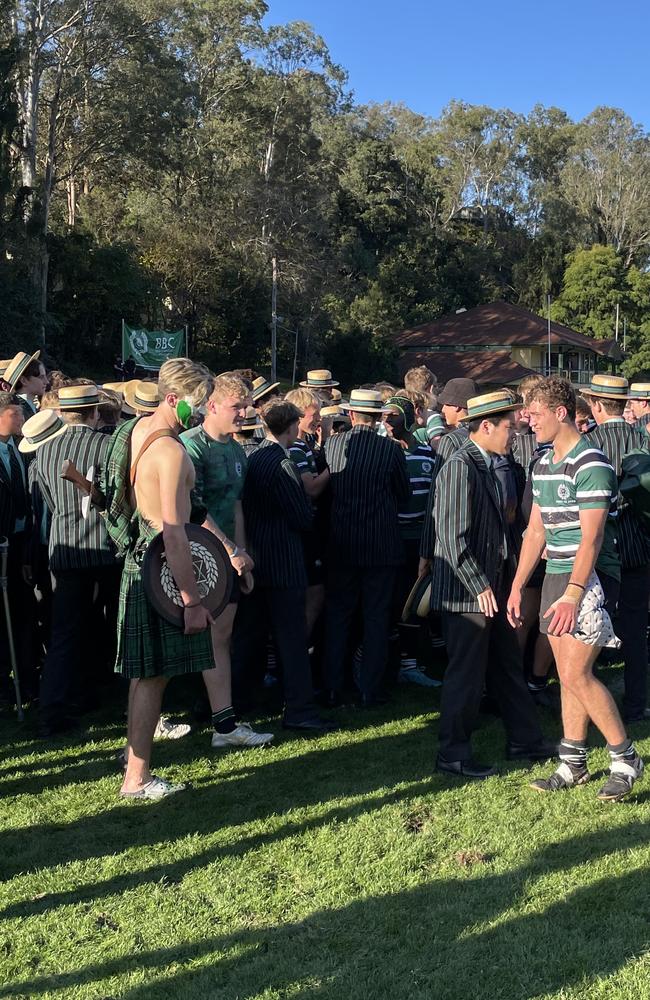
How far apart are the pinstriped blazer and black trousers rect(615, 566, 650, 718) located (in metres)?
1.14

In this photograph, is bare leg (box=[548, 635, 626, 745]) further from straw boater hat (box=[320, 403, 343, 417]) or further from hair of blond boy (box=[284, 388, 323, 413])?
straw boater hat (box=[320, 403, 343, 417])

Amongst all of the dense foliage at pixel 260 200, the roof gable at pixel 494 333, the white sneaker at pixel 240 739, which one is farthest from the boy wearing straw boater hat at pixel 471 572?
the roof gable at pixel 494 333

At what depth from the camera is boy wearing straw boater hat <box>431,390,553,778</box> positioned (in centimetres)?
479

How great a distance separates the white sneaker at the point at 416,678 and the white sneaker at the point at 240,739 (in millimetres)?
1660

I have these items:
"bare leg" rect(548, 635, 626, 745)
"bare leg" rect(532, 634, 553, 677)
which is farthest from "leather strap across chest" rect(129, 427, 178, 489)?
"bare leg" rect(532, 634, 553, 677)

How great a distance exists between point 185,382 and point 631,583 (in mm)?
2956

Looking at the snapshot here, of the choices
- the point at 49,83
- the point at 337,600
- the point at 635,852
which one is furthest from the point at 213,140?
the point at 635,852

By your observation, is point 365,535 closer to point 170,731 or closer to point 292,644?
point 292,644

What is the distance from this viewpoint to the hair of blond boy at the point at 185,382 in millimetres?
4430

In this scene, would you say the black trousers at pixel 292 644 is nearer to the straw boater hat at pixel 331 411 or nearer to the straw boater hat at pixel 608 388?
the straw boater hat at pixel 331 411

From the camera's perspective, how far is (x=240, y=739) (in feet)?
17.8

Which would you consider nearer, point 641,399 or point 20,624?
point 20,624

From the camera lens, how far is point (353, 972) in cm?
320

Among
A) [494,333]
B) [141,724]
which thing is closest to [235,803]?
[141,724]
